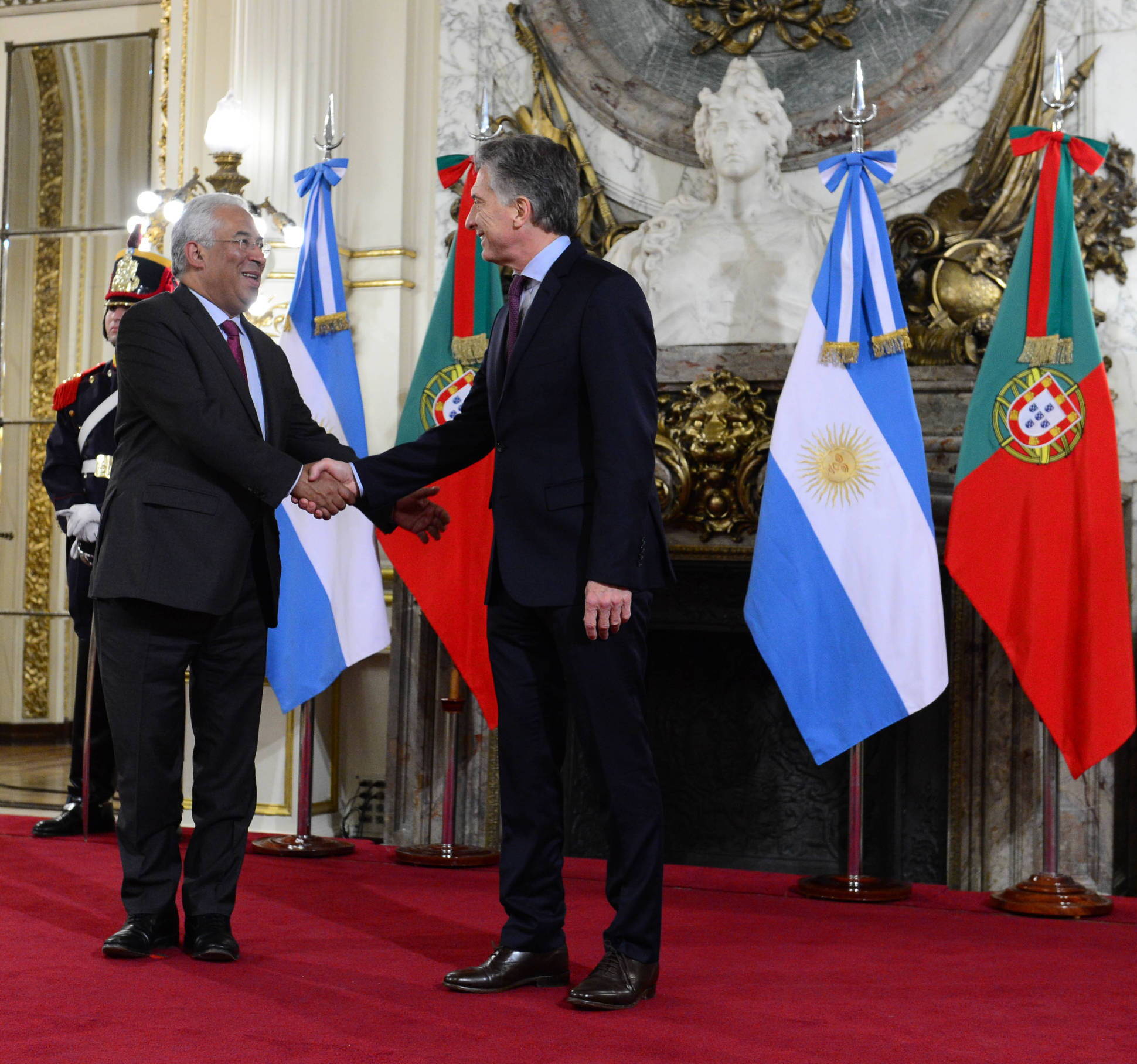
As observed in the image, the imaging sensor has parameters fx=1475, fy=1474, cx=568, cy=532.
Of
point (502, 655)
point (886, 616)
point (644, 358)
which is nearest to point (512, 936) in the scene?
→ point (502, 655)

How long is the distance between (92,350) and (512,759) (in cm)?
403

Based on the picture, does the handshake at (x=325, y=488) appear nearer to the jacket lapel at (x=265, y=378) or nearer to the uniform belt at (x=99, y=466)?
the jacket lapel at (x=265, y=378)

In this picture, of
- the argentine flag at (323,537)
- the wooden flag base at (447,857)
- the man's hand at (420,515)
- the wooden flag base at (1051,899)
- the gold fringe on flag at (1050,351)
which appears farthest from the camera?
the argentine flag at (323,537)

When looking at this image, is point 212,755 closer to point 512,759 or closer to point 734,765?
point 512,759

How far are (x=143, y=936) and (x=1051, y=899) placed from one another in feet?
7.07

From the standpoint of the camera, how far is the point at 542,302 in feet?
8.44

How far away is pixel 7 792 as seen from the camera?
220 inches

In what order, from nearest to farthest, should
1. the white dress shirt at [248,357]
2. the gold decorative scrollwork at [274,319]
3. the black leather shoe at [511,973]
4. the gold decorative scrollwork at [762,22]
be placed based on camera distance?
1. the black leather shoe at [511,973]
2. the white dress shirt at [248,357]
3. the gold decorative scrollwork at [762,22]
4. the gold decorative scrollwork at [274,319]

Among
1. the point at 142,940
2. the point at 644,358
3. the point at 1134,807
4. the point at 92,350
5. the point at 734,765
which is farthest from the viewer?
the point at 92,350

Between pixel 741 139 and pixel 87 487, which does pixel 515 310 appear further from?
pixel 87 487

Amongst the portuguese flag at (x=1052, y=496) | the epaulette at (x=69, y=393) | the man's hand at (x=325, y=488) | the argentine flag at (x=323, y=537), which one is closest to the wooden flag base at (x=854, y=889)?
the portuguese flag at (x=1052, y=496)

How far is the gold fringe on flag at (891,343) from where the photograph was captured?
384cm

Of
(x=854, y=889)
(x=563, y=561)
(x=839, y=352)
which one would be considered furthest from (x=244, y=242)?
(x=854, y=889)

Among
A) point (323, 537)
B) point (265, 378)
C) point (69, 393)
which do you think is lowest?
point (323, 537)
